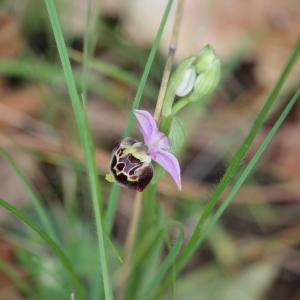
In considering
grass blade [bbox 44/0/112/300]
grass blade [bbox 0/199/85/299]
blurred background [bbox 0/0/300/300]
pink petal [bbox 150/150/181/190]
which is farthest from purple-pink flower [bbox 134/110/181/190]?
blurred background [bbox 0/0/300/300]

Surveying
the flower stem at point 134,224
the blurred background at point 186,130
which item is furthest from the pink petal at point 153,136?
the blurred background at point 186,130

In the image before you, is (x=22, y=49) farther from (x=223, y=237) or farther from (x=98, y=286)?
(x=98, y=286)

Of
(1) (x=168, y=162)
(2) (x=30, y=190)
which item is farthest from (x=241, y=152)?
(2) (x=30, y=190)

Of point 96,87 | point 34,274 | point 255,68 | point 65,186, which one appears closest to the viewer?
point 34,274

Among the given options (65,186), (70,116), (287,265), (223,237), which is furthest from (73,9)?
(287,265)

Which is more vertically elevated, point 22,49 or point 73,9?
point 73,9

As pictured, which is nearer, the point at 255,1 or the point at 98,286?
the point at 98,286

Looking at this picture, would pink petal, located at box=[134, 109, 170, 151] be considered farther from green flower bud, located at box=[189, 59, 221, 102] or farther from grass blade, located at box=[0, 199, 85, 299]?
grass blade, located at box=[0, 199, 85, 299]

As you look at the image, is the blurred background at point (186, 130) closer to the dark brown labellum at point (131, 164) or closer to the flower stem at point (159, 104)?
the flower stem at point (159, 104)
